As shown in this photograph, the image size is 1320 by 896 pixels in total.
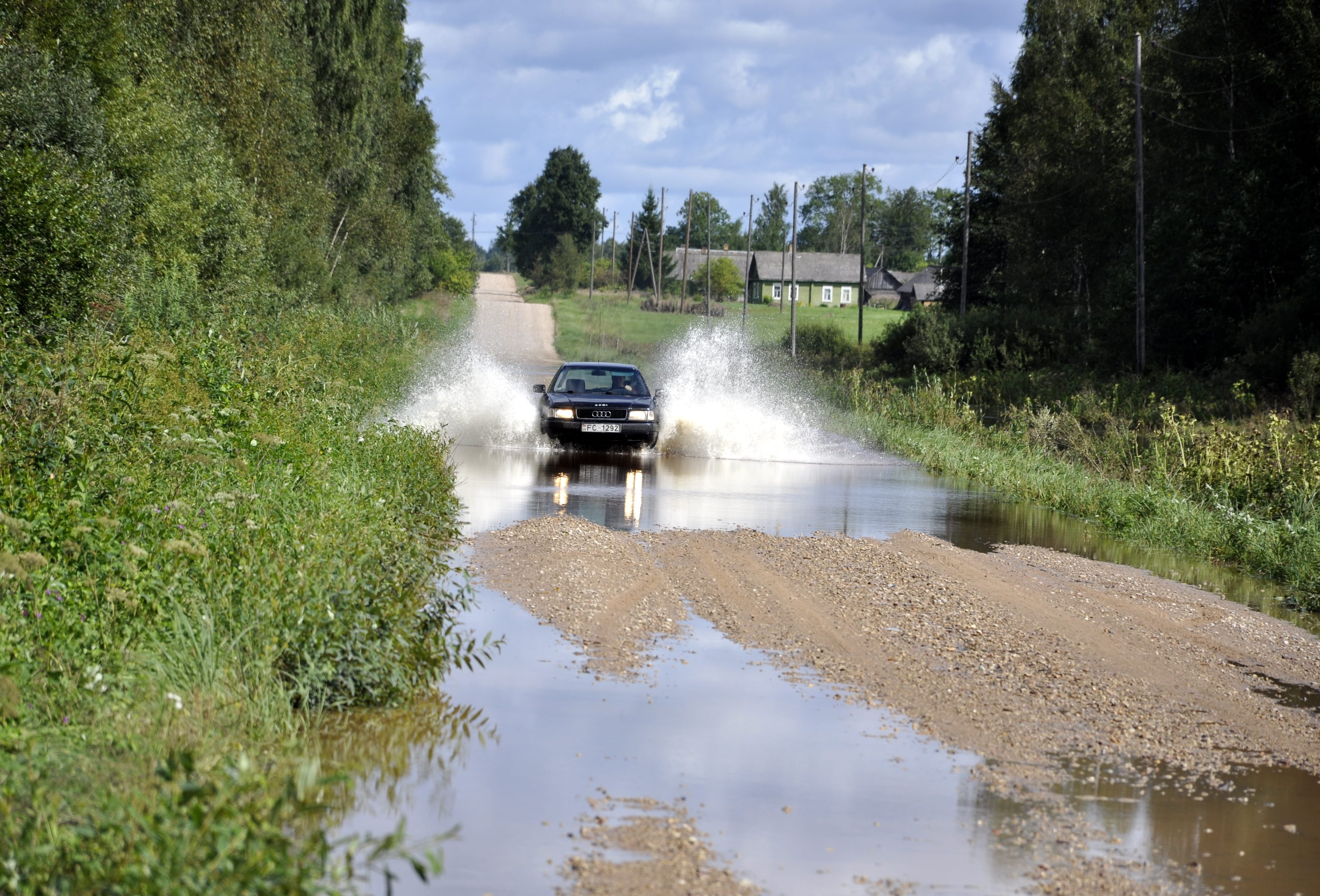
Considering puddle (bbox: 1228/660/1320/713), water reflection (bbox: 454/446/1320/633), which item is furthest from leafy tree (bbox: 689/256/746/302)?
puddle (bbox: 1228/660/1320/713)

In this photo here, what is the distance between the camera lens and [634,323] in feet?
267

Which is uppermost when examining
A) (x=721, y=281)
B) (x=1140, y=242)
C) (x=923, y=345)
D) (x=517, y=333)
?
(x=721, y=281)

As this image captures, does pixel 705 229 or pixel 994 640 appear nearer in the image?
pixel 994 640

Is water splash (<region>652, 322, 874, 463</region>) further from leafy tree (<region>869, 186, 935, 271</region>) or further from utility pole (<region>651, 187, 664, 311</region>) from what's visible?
leafy tree (<region>869, 186, 935, 271</region>)

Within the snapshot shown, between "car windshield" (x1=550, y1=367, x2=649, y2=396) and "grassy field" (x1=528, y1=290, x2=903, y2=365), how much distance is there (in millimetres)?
34207

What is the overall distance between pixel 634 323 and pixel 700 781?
75.9m

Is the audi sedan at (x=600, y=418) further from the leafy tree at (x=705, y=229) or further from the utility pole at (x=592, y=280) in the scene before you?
the leafy tree at (x=705, y=229)

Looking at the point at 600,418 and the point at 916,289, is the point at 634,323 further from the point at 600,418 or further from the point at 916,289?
the point at 916,289

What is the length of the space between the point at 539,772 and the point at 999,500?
14.1 meters

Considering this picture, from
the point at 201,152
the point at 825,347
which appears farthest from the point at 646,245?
the point at 201,152

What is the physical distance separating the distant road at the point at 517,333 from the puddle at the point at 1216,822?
39358 mm

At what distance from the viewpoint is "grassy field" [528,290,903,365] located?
219ft

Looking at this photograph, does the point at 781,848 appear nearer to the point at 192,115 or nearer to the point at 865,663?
the point at 865,663

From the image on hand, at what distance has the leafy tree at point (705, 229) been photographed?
16712 centimetres
